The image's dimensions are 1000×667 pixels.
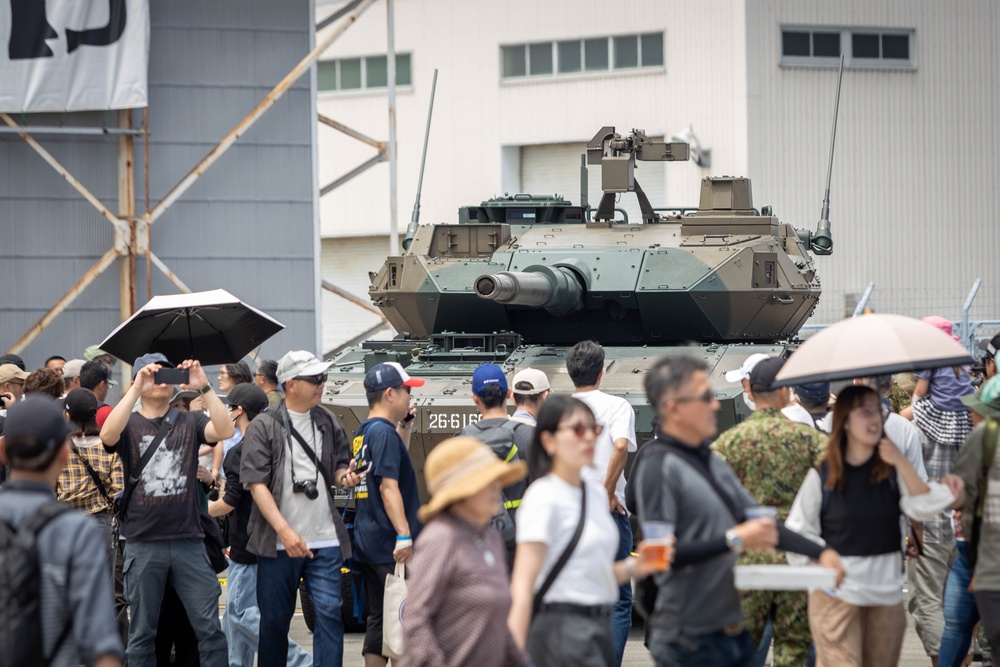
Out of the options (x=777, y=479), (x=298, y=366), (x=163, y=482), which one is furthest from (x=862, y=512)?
(x=163, y=482)

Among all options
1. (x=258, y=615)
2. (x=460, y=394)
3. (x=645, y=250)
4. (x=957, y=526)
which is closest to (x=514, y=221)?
(x=645, y=250)

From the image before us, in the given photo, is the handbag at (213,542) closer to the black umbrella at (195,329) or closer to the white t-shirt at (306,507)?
the white t-shirt at (306,507)

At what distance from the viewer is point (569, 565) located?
564 centimetres

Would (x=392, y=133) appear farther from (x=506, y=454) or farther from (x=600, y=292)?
(x=506, y=454)

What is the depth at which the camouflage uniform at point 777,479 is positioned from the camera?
7199 millimetres

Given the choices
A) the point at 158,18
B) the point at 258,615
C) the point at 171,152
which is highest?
the point at 158,18

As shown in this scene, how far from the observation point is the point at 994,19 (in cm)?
3070

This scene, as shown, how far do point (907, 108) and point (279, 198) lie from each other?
14.5m

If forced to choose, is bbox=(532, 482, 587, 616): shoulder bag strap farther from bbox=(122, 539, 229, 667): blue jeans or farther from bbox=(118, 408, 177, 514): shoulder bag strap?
bbox=(118, 408, 177, 514): shoulder bag strap

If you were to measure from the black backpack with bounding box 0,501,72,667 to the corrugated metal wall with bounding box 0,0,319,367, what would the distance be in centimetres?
1549

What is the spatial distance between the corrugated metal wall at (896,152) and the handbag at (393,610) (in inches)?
863

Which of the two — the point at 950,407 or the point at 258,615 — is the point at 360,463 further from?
the point at 950,407

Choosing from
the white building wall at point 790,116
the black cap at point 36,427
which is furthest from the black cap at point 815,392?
the white building wall at point 790,116

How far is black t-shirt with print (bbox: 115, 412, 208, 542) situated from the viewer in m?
8.53
